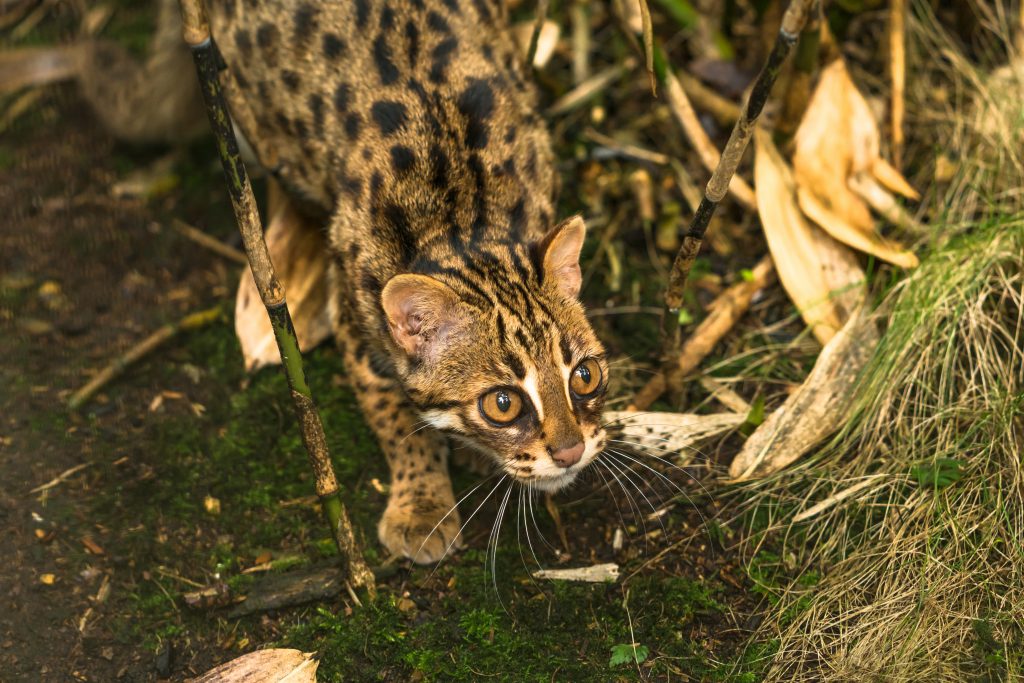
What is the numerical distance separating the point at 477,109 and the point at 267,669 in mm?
2488

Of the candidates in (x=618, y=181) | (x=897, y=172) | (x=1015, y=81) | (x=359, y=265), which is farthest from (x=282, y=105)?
(x=1015, y=81)

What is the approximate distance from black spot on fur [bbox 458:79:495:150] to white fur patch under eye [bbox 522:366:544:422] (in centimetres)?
115

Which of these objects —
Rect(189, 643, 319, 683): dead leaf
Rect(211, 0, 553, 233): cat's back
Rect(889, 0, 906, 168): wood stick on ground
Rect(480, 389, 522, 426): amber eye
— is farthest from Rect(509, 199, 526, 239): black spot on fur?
Rect(889, 0, 906, 168): wood stick on ground

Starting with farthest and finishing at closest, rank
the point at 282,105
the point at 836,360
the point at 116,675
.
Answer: the point at 282,105 < the point at 836,360 < the point at 116,675

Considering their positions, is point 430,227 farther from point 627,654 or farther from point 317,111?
point 627,654

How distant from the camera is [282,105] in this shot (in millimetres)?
5422

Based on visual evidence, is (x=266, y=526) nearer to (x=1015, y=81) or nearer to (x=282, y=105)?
(x=282, y=105)

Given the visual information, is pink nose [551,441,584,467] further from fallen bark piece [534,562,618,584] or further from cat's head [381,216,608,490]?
fallen bark piece [534,562,618,584]

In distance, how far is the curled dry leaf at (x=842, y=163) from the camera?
5.50 metres

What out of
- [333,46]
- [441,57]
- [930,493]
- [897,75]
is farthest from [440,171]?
[897,75]

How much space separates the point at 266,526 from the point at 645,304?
7.24 feet

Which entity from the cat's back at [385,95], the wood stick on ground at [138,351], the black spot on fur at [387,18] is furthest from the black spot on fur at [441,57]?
the wood stick on ground at [138,351]

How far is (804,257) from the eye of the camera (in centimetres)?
543

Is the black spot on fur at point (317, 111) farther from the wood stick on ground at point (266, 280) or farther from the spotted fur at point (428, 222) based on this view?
the wood stick on ground at point (266, 280)
